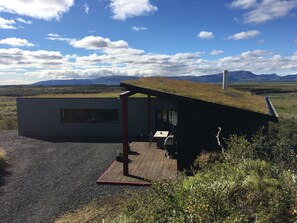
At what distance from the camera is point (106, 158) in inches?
590

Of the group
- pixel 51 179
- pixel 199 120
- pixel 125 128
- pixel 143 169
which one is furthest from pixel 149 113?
pixel 51 179

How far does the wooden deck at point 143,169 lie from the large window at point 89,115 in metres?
5.32

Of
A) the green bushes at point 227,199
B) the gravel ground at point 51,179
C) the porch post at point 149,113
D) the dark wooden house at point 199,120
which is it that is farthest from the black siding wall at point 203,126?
the porch post at point 149,113

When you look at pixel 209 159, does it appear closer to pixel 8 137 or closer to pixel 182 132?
pixel 182 132

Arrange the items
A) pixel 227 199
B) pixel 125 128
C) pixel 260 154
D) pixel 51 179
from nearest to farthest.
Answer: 1. pixel 227 199
2. pixel 260 154
3. pixel 125 128
4. pixel 51 179

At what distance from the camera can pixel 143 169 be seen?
1279cm

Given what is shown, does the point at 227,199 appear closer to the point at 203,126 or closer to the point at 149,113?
the point at 203,126

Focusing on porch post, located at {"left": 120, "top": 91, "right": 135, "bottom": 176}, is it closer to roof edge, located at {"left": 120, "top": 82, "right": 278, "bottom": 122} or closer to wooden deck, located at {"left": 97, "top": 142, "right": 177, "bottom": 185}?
roof edge, located at {"left": 120, "top": 82, "right": 278, "bottom": 122}

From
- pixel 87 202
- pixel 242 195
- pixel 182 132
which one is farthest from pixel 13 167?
pixel 242 195

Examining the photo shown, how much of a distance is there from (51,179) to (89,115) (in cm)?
948

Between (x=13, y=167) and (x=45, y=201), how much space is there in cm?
502

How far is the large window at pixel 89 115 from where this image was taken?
21.0 meters

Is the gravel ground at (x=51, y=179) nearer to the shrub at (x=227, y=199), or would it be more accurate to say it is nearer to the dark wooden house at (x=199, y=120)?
the dark wooden house at (x=199, y=120)

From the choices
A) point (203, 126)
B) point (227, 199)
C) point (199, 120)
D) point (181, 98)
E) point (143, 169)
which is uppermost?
point (181, 98)
